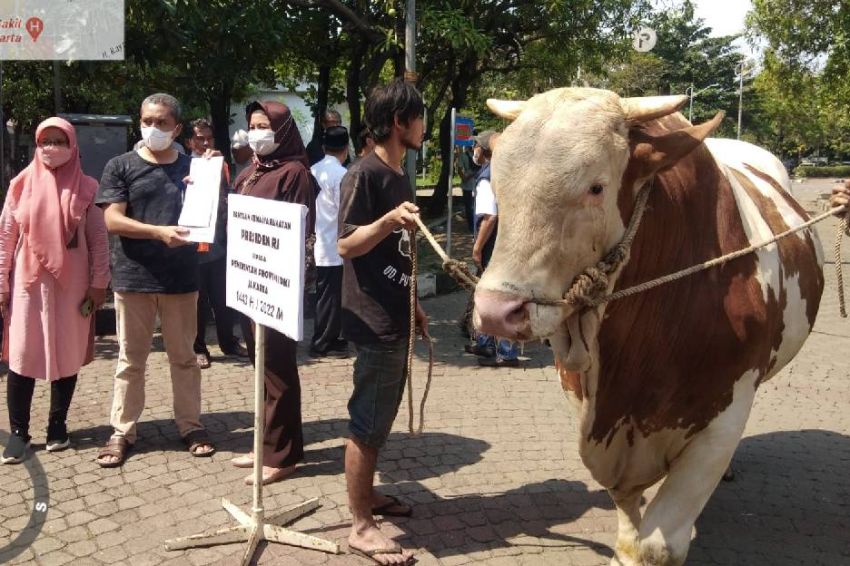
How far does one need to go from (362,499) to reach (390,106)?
6.02 feet

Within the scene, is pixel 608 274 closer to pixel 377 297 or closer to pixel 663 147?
pixel 663 147

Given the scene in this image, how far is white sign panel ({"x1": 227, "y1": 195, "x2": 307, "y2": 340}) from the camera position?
136 inches

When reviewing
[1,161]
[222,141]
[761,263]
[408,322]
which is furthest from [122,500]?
[222,141]

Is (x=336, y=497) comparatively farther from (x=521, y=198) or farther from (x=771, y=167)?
Result: (x=771, y=167)

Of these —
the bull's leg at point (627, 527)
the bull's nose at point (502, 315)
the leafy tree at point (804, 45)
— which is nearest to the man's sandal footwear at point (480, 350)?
the bull's leg at point (627, 527)

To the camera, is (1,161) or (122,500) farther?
(1,161)

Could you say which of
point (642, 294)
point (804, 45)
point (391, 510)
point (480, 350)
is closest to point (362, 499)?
point (391, 510)

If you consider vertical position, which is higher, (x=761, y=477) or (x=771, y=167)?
(x=771, y=167)

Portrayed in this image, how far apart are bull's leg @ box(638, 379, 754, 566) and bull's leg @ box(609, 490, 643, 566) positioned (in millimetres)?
293

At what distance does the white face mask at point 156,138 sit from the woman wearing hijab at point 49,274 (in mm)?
472

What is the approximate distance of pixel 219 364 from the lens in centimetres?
722

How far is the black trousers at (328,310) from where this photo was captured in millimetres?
7574

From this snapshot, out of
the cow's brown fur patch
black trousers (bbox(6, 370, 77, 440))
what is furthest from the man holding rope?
black trousers (bbox(6, 370, 77, 440))

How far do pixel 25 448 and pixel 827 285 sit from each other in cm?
Answer: 1095
